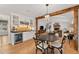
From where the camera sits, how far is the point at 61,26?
2.12 meters

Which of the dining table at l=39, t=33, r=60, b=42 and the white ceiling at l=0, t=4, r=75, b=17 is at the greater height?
the white ceiling at l=0, t=4, r=75, b=17

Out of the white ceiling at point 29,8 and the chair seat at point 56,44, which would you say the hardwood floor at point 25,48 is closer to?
the chair seat at point 56,44

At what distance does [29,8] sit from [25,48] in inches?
29.8

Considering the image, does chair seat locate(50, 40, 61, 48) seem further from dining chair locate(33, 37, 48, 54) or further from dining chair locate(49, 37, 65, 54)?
dining chair locate(33, 37, 48, 54)

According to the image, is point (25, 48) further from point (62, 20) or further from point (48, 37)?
point (62, 20)

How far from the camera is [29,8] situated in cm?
215

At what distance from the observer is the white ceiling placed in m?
2.10

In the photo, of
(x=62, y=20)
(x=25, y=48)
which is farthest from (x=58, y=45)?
(x=25, y=48)

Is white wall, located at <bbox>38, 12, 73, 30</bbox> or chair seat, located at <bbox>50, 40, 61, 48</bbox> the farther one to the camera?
chair seat, located at <bbox>50, 40, 61, 48</bbox>

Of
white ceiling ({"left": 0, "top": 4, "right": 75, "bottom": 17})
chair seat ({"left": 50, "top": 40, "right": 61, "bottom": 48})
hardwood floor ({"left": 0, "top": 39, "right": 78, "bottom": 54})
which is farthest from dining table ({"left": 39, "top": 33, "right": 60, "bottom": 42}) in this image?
white ceiling ({"left": 0, "top": 4, "right": 75, "bottom": 17})

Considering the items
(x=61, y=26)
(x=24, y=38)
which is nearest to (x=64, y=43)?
(x=61, y=26)

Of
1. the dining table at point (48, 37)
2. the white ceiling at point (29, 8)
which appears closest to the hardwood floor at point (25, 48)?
the dining table at point (48, 37)

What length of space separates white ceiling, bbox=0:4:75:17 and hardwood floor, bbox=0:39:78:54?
0.53m
